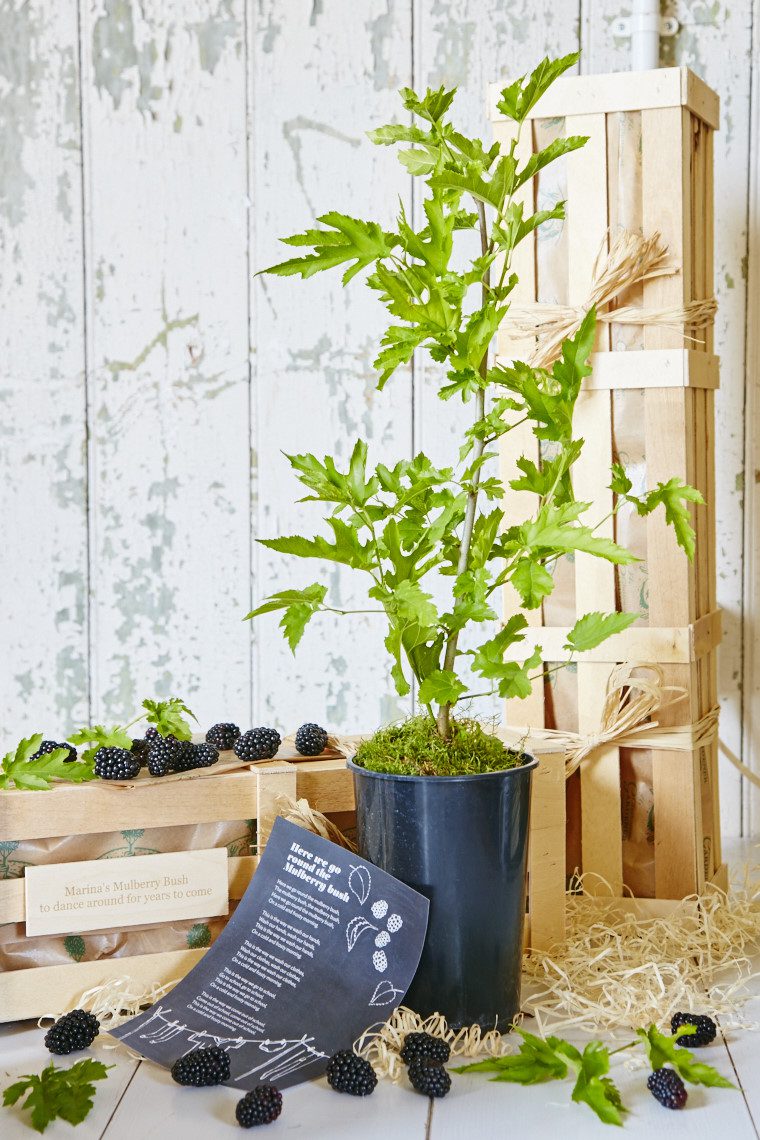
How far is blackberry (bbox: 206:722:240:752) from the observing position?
146 cm

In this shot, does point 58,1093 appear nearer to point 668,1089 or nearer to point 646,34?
point 668,1089

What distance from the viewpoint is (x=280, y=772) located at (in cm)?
134

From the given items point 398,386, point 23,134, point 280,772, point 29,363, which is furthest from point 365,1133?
point 23,134

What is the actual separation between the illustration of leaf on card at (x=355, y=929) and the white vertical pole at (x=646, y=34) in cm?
142

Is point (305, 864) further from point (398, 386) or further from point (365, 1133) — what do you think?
point (398, 386)

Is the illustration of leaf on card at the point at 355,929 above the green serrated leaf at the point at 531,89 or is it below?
below

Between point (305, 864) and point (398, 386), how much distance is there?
1.00 metres

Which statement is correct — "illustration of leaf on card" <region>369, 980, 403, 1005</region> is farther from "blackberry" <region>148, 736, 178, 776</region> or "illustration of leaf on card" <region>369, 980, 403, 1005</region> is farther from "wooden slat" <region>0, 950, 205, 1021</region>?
"blackberry" <region>148, 736, 178, 776</region>

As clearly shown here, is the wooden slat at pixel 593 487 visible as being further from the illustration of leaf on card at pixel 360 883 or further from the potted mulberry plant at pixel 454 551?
the illustration of leaf on card at pixel 360 883

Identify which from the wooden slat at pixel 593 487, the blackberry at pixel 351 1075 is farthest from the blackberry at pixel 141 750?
the wooden slat at pixel 593 487

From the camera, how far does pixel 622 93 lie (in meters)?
1.48

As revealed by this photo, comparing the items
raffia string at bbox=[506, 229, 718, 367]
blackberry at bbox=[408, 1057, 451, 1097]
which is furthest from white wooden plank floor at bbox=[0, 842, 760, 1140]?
raffia string at bbox=[506, 229, 718, 367]

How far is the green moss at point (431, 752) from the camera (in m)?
1.22

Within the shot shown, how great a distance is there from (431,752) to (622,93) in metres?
0.87
